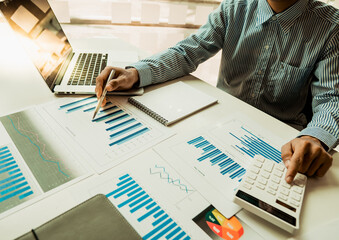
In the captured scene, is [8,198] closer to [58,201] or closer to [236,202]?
[58,201]

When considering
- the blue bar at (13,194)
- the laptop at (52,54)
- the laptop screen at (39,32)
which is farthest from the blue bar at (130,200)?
the laptop screen at (39,32)

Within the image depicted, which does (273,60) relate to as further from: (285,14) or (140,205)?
(140,205)

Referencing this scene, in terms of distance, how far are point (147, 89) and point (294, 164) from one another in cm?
56

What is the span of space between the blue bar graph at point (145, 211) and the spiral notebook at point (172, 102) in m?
0.27

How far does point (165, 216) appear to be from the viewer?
1.68 feet

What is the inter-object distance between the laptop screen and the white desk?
0.09 meters

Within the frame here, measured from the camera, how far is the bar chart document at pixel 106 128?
650 mm

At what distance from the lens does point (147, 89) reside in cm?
94

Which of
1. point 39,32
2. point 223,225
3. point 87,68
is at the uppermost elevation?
point 39,32

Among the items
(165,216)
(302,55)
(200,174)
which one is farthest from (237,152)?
(302,55)

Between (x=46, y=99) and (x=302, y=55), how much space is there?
0.99m

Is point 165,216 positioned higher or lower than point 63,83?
lower

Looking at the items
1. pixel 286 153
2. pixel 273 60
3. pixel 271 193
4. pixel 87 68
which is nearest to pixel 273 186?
pixel 271 193

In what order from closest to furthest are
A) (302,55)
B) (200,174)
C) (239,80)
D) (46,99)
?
(200,174) → (46,99) → (302,55) → (239,80)
